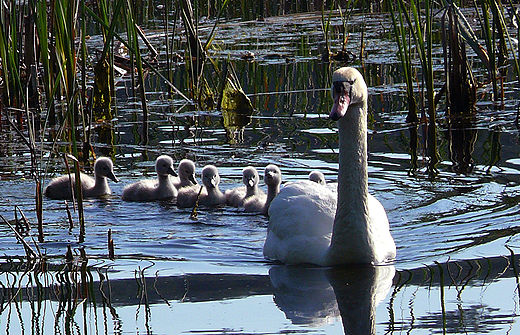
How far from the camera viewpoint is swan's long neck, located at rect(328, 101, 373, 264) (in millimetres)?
4855

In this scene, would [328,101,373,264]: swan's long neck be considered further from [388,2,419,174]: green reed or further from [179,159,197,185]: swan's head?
[179,159,197,185]: swan's head

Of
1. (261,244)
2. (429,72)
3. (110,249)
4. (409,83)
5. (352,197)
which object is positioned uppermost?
(429,72)

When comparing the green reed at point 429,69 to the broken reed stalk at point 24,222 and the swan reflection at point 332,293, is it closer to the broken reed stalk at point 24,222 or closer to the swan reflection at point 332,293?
the swan reflection at point 332,293

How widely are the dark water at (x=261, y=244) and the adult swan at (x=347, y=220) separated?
110 mm

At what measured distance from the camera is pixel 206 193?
7.38 meters

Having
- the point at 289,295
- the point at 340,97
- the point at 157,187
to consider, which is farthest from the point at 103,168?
the point at 289,295

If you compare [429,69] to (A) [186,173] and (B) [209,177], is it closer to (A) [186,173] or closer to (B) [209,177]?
(B) [209,177]

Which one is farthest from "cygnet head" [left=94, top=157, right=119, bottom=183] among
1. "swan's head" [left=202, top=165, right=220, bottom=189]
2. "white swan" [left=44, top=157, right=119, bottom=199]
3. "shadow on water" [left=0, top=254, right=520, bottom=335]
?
"shadow on water" [left=0, top=254, right=520, bottom=335]

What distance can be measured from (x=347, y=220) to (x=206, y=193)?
2.69m

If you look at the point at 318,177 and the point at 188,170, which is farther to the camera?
the point at 188,170

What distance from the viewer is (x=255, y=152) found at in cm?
871

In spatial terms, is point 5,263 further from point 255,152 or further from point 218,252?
point 255,152

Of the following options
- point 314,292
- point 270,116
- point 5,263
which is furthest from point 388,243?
point 270,116

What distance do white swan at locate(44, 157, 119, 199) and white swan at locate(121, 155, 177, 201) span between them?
27 centimetres
